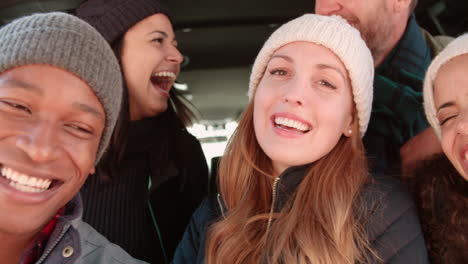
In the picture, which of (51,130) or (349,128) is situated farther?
(349,128)

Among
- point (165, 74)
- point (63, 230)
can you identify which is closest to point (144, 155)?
point (165, 74)

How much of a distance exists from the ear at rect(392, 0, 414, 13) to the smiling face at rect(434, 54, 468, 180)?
99 centimetres

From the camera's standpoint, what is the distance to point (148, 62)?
243cm

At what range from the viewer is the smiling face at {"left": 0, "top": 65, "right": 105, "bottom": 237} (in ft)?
4.16

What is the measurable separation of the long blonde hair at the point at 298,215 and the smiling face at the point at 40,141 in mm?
613

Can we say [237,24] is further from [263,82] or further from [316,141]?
[316,141]

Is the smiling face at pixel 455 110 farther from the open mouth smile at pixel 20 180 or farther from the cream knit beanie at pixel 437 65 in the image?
the open mouth smile at pixel 20 180

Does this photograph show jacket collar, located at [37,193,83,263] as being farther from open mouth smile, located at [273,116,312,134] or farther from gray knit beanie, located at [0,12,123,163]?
open mouth smile, located at [273,116,312,134]

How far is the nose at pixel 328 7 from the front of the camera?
7.66ft

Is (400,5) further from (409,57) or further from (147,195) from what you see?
(147,195)

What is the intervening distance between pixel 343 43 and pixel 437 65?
0.35 metres

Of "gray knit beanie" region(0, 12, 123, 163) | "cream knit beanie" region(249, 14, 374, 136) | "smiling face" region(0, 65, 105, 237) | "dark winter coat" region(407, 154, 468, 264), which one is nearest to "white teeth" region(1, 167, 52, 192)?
"smiling face" region(0, 65, 105, 237)

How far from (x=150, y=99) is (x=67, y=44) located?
41.6 inches

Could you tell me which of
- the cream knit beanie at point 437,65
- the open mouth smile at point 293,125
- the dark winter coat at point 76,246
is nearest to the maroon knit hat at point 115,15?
the dark winter coat at point 76,246
